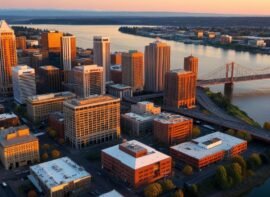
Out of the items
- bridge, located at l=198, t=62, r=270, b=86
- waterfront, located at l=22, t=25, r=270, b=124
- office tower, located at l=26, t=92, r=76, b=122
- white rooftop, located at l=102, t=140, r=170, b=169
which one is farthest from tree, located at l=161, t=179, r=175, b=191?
bridge, located at l=198, t=62, r=270, b=86

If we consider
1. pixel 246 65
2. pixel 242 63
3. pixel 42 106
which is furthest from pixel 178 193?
pixel 242 63

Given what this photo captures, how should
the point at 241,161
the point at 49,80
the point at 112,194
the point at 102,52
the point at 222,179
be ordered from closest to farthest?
the point at 112,194 → the point at 222,179 → the point at 241,161 → the point at 49,80 → the point at 102,52

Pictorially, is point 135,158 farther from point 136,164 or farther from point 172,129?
point 172,129

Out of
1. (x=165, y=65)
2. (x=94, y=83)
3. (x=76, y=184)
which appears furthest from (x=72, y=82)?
(x=76, y=184)

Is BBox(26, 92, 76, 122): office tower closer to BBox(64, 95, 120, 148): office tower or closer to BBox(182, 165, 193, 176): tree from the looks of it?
BBox(64, 95, 120, 148): office tower

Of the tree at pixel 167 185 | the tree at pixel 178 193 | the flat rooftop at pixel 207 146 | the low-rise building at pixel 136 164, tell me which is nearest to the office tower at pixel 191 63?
the flat rooftop at pixel 207 146

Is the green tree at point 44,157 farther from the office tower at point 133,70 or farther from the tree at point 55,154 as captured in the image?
the office tower at point 133,70
